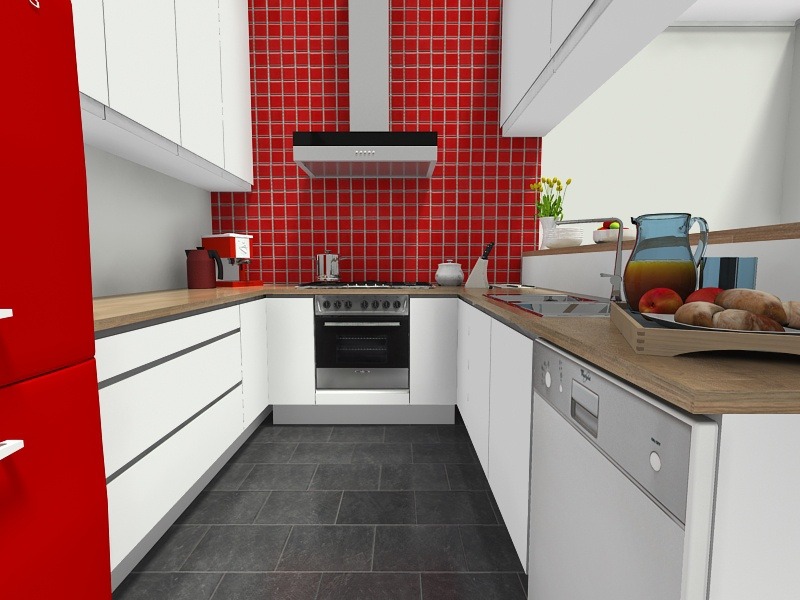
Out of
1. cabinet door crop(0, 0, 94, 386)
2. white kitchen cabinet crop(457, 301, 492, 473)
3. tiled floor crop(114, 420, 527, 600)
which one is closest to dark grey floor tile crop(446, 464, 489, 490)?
tiled floor crop(114, 420, 527, 600)

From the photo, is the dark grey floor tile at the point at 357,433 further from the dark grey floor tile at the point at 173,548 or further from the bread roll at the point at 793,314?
the bread roll at the point at 793,314

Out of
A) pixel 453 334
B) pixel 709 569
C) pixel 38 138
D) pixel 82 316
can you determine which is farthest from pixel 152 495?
pixel 453 334

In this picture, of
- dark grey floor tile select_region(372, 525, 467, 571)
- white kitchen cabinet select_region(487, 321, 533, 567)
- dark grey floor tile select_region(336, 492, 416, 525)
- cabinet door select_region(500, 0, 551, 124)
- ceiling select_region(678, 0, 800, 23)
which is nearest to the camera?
white kitchen cabinet select_region(487, 321, 533, 567)

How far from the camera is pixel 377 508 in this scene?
1.79 metres

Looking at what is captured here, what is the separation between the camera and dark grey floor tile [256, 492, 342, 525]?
5.63 feet

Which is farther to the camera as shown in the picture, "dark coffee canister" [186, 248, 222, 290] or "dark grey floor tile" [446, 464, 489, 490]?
"dark coffee canister" [186, 248, 222, 290]

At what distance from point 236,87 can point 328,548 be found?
2697 millimetres

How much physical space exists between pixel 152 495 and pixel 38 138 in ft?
3.88

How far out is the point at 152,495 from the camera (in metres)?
1.44

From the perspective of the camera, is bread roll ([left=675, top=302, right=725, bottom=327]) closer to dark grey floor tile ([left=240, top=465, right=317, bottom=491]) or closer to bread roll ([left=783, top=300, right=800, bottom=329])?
bread roll ([left=783, top=300, right=800, bottom=329])

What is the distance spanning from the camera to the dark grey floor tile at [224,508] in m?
1.72

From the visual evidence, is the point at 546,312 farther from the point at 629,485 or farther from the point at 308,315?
the point at 308,315

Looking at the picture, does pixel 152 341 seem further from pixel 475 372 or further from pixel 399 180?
pixel 399 180

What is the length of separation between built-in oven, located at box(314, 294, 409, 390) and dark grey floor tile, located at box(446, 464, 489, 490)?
673 mm
